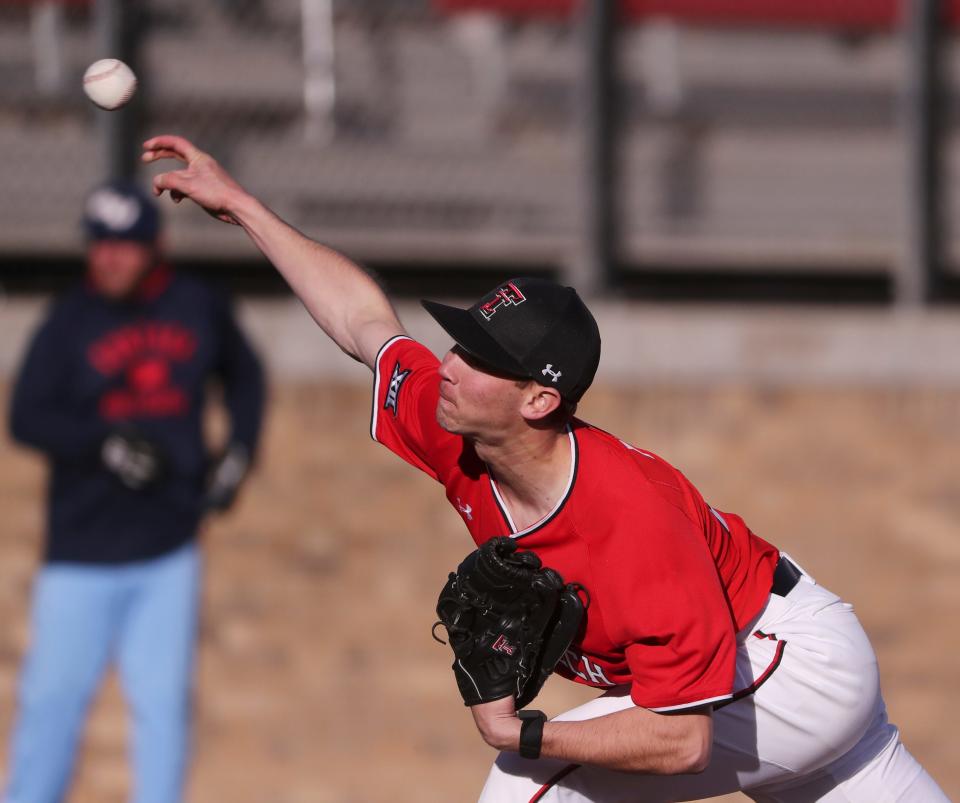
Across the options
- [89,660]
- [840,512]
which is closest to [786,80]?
[840,512]

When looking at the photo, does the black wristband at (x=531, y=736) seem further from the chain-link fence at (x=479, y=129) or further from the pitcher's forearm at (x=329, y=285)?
the chain-link fence at (x=479, y=129)

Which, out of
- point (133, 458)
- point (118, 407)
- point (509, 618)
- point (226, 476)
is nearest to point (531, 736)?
point (509, 618)

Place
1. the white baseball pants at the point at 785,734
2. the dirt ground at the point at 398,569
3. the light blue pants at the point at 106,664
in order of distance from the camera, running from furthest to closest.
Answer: the dirt ground at the point at 398,569
the light blue pants at the point at 106,664
the white baseball pants at the point at 785,734

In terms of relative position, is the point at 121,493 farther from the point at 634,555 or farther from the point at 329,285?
the point at 634,555

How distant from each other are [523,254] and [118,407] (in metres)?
2.46

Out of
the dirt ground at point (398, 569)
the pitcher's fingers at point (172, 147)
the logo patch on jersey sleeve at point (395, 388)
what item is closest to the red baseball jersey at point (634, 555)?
the logo patch on jersey sleeve at point (395, 388)

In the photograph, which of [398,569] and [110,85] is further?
[398,569]

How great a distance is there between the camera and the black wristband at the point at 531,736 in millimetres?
3479

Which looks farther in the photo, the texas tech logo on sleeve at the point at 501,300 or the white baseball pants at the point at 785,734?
the white baseball pants at the point at 785,734

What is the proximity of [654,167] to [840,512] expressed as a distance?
6.13 feet

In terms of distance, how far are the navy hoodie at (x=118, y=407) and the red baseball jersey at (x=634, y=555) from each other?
2.07 meters

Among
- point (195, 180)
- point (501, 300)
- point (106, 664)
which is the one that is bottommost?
point (106, 664)

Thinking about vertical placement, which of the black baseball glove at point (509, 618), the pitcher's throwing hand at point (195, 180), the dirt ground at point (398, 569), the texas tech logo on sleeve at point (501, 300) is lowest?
the dirt ground at point (398, 569)

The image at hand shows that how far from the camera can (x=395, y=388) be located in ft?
13.5
